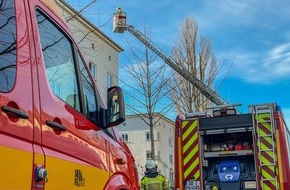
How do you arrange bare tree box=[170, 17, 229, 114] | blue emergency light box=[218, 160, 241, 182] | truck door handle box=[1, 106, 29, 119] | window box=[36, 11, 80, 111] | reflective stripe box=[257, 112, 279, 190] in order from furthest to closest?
bare tree box=[170, 17, 229, 114], blue emergency light box=[218, 160, 241, 182], reflective stripe box=[257, 112, 279, 190], window box=[36, 11, 80, 111], truck door handle box=[1, 106, 29, 119]

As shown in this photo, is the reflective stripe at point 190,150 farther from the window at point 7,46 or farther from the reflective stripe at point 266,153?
the window at point 7,46

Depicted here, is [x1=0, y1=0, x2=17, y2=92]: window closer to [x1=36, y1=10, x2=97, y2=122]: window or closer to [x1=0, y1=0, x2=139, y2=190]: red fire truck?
[x1=0, y1=0, x2=139, y2=190]: red fire truck

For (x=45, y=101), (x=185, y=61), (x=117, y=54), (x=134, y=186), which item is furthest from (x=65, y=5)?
(x=117, y=54)

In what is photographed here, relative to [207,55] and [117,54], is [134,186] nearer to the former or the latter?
[207,55]

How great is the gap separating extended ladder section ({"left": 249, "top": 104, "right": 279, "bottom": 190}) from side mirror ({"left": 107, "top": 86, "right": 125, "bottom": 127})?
199 inches

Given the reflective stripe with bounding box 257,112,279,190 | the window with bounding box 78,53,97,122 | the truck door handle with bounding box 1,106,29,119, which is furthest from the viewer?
the reflective stripe with bounding box 257,112,279,190

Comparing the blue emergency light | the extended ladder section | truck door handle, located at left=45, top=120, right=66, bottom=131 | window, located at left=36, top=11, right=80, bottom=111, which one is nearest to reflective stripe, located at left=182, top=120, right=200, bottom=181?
the blue emergency light

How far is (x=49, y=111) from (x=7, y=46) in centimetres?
47

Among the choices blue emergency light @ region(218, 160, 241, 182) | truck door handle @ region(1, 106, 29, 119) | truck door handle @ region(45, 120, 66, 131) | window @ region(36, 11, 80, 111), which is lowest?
blue emergency light @ region(218, 160, 241, 182)

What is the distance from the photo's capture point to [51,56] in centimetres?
280

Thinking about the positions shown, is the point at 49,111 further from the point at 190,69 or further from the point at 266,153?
the point at 190,69

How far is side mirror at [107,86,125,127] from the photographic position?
3.29 metres

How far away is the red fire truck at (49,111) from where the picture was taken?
2141 mm

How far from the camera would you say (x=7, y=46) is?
224 cm
